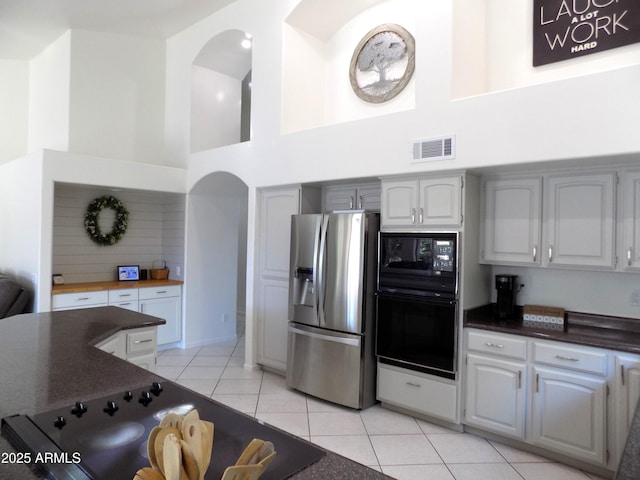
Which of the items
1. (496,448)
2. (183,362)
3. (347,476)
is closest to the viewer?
(347,476)

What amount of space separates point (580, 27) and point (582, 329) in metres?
2.25

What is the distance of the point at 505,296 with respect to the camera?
3412mm

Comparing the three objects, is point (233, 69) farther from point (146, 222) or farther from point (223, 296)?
point (223, 296)

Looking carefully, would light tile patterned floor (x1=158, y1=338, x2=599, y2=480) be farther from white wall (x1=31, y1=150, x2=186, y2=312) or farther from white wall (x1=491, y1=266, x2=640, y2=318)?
white wall (x1=31, y1=150, x2=186, y2=312)

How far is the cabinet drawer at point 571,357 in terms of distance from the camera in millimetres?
2684

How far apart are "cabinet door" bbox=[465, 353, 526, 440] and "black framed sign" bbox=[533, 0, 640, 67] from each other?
7.78ft

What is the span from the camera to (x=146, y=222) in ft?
19.6

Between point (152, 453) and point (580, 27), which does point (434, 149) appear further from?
point (152, 453)

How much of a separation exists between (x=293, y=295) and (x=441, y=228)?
1.62 m

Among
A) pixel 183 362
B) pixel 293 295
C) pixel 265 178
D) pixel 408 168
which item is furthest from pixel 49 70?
pixel 408 168

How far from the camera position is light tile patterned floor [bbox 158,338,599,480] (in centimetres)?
276

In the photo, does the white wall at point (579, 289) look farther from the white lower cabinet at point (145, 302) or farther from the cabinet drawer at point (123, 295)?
the cabinet drawer at point (123, 295)

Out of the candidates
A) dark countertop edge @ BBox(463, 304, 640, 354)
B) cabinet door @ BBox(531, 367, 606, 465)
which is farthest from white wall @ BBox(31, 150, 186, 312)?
cabinet door @ BBox(531, 367, 606, 465)

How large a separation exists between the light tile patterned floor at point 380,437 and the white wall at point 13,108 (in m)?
4.31
